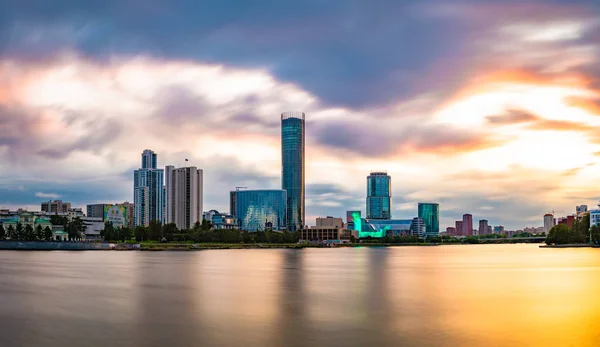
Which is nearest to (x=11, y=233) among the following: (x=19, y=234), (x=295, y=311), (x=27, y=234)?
(x=19, y=234)

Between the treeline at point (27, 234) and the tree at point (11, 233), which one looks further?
the tree at point (11, 233)

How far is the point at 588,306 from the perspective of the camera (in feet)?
154

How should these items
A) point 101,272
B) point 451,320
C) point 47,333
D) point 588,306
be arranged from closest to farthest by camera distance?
point 47,333, point 451,320, point 588,306, point 101,272

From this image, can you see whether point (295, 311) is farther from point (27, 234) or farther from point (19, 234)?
point (19, 234)

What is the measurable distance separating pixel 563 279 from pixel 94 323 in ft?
182

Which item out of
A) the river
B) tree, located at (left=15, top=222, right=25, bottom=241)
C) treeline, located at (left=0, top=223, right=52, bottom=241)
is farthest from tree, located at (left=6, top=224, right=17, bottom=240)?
the river

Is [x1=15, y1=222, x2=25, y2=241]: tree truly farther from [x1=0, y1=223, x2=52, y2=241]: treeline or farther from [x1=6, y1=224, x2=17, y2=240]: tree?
[x1=6, y1=224, x2=17, y2=240]: tree

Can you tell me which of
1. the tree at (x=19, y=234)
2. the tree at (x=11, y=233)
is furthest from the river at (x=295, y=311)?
the tree at (x=11, y=233)

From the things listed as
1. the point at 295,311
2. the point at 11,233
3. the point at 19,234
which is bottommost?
the point at 295,311

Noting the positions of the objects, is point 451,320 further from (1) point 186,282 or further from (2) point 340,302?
(1) point 186,282

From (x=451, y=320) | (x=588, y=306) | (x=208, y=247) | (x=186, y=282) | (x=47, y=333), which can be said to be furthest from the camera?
(x=208, y=247)

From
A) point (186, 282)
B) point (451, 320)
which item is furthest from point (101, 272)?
point (451, 320)

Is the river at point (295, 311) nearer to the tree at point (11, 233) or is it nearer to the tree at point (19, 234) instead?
the tree at point (19, 234)

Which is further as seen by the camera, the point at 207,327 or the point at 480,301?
the point at 480,301
